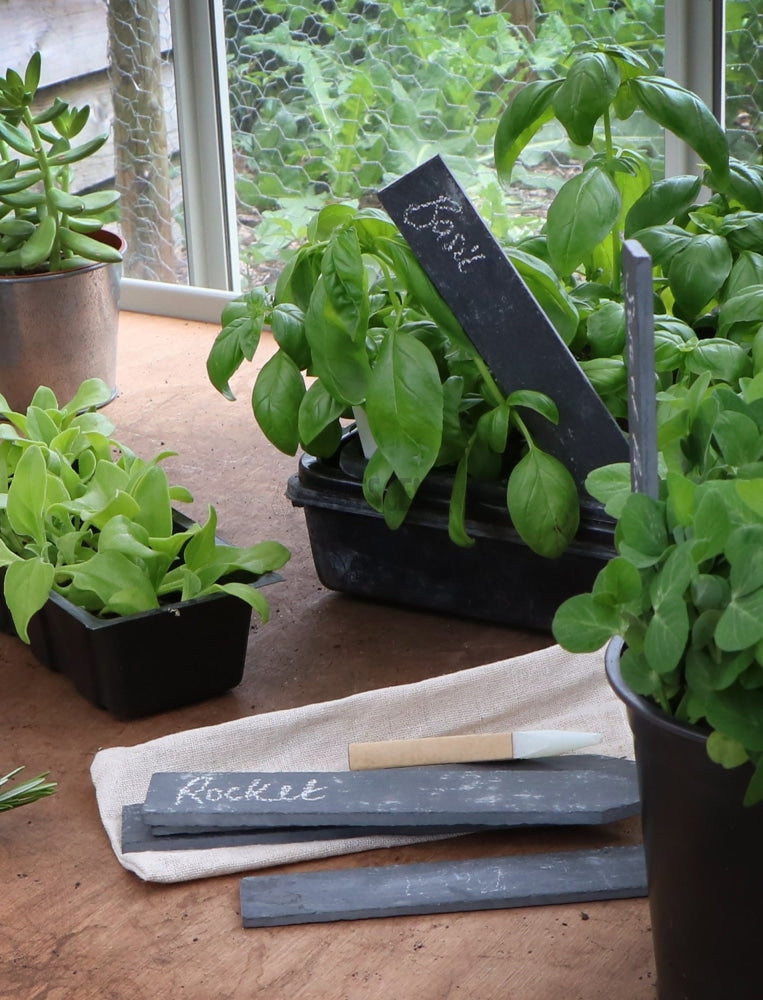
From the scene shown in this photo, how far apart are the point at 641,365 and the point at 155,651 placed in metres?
0.38

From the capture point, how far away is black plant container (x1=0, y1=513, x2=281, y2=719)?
2.24 feet

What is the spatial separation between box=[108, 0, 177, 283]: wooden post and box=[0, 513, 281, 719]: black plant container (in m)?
0.94

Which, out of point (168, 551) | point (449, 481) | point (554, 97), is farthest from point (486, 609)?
point (554, 97)

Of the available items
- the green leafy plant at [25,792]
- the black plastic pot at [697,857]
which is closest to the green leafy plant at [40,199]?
the green leafy plant at [25,792]

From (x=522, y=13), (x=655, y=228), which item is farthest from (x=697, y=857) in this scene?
(x=522, y=13)

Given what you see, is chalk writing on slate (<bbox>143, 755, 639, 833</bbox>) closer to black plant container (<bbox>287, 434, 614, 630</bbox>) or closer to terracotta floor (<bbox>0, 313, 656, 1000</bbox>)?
terracotta floor (<bbox>0, 313, 656, 1000</bbox>)

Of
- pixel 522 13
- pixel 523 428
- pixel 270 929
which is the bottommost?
pixel 270 929

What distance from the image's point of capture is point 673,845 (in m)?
0.42

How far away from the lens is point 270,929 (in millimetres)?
542

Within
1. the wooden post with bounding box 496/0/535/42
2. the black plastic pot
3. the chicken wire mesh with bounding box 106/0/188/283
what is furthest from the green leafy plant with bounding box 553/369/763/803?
the chicken wire mesh with bounding box 106/0/188/283

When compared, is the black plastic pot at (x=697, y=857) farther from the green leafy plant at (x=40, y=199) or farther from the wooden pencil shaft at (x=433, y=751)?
the green leafy plant at (x=40, y=199)

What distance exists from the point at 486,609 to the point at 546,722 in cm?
12

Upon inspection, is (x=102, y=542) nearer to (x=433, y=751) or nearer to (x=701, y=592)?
(x=433, y=751)

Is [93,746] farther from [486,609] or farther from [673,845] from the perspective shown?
[673,845]
